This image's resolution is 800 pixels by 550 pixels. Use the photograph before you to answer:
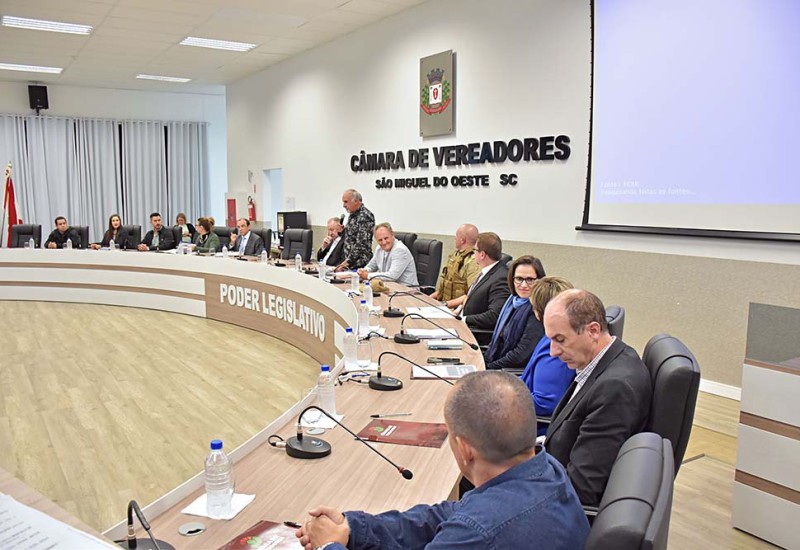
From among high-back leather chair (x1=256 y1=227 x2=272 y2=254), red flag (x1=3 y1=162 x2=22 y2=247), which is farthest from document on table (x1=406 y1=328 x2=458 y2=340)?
red flag (x1=3 y1=162 x2=22 y2=247)

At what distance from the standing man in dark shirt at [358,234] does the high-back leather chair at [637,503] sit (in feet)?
17.5

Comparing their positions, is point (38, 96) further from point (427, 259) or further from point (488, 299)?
point (488, 299)

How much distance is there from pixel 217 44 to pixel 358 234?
14.4 feet

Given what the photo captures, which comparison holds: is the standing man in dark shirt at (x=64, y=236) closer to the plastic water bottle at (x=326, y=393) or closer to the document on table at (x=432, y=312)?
the document on table at (x=432, y=312)

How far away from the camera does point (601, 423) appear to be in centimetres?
186

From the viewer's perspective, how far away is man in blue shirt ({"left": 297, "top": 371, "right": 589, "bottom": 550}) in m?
1.18

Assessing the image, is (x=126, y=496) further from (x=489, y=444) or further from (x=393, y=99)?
(x=393, y=99)

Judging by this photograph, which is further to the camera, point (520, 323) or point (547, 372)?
point (520, 323)

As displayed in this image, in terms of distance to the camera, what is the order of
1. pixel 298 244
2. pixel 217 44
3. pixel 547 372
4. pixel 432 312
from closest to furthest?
pixel 547 372, pixel 432 312, pixel 298 244, pixel 217 44

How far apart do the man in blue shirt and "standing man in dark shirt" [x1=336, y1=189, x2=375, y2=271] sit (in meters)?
5.14

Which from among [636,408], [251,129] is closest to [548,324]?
[636,408]

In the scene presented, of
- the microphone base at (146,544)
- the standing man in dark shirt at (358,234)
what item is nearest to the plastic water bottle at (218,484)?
the microphone base at (146,544)

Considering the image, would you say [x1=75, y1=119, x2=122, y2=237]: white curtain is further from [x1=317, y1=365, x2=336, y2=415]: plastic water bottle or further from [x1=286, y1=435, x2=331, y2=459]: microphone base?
[x1=286, y1=435, x2=331, y2=459]: microphone base

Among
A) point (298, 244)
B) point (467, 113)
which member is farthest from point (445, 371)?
point (298, 244)
